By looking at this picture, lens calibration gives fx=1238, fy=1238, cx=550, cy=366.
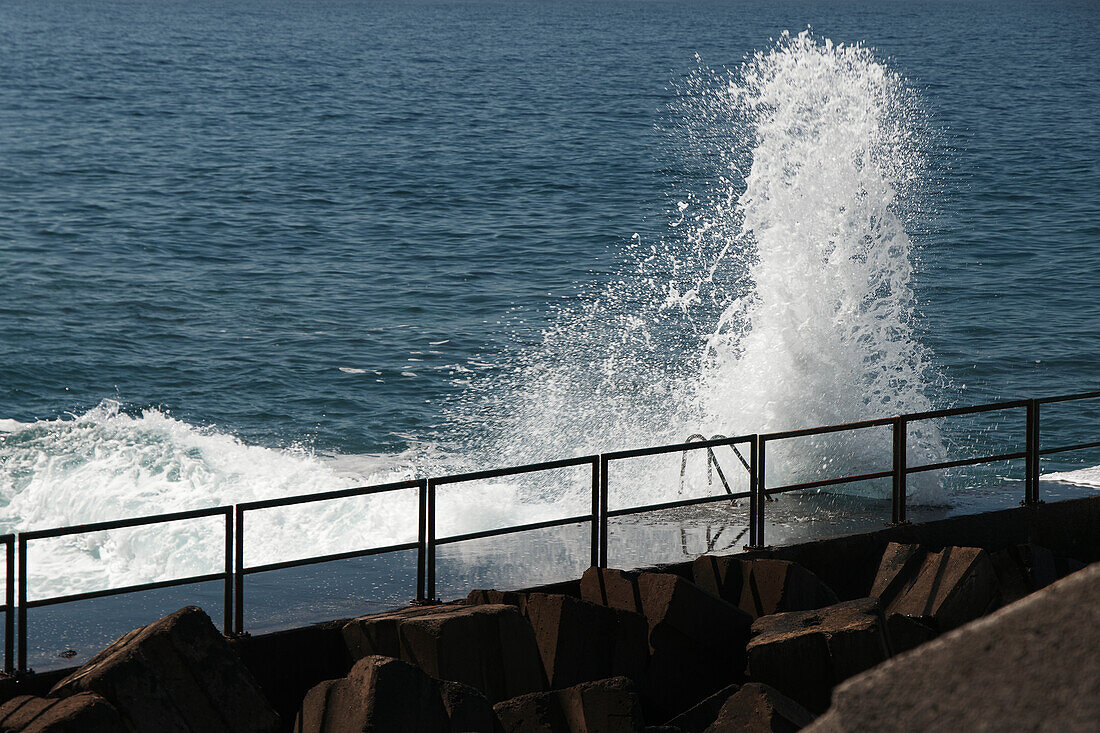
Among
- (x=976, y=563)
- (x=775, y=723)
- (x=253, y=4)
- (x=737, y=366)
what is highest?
(x=253, y=4)

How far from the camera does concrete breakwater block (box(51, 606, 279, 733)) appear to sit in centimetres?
525

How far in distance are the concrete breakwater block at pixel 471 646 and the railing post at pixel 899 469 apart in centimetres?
317

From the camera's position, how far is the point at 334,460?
18.3 metres

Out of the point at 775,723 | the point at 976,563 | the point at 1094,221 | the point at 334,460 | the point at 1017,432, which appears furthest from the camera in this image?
the point at 1094,221

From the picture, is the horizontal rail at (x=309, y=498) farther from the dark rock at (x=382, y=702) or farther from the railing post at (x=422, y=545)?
the dark rock at (x=382, y=702)

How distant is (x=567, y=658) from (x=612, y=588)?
752 millimetres

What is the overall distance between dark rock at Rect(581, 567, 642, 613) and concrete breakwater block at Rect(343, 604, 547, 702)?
0.64 meters

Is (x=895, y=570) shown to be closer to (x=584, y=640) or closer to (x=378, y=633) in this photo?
(x=584, y=640)

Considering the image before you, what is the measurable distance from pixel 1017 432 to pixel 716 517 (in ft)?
40.7

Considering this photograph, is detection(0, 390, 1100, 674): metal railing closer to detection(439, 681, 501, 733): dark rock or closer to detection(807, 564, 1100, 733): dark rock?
detection(439, 681, 501, 733): dark rock

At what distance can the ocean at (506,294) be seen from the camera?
43.9 feet

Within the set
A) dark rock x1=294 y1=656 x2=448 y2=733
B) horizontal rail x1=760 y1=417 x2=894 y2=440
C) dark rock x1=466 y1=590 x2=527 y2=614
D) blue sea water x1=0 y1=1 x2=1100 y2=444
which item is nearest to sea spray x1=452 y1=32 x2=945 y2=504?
horizontal rail x1=760 y1=417 x2=894 y2=440

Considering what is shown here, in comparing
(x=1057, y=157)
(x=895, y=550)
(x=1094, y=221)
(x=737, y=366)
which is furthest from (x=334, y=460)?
(x=1057, y=157)

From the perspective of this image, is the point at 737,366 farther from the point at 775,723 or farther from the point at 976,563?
the point at 775,723
